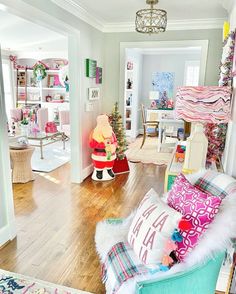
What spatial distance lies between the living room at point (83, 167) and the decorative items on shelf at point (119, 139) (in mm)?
222

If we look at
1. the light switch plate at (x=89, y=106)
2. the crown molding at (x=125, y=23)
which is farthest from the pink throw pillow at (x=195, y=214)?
the crown molding at (x=125, y=23)

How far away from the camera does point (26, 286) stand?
6.21 ft

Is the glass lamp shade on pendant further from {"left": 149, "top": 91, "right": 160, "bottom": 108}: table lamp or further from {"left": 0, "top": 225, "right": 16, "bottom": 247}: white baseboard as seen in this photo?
{"left": 149, "top": 91, "right": 160, "bottom": 108}: table lamp

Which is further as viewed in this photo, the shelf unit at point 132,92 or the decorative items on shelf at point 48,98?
the decorative items on shelf at point 48,98

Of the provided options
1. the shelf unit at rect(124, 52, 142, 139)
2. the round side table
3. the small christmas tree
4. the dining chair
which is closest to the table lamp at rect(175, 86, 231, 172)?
the small christmas tree

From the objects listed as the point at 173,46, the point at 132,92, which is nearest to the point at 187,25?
the point at 173,46

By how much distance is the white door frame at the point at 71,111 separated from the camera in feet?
7.47

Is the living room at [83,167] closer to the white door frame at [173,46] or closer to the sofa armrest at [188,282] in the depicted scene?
the white door frame at [173,46]

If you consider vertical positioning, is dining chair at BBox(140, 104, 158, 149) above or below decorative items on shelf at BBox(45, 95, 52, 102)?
below

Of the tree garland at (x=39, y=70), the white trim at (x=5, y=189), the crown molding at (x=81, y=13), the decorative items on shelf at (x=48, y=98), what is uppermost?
the crown molding at (x=81, y=13)

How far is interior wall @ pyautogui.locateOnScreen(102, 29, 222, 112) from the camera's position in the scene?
388cm

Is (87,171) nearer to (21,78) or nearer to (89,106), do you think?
(89,106)

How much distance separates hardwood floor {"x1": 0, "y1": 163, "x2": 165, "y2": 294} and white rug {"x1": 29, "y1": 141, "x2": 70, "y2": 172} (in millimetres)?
256

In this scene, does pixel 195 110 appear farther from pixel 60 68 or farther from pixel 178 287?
pixel 60 68
